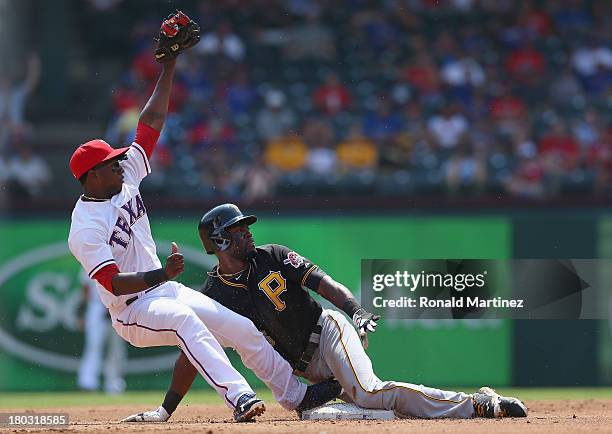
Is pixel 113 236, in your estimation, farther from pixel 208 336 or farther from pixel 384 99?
pixel 384 99

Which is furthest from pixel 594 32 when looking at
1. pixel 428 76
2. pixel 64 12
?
pixel 64 12

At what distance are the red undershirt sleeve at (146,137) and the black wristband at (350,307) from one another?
5.24 ft

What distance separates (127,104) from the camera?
1278 cm

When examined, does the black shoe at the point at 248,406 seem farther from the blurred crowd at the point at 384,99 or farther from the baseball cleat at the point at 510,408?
the blurred crowd at the point at 384,99

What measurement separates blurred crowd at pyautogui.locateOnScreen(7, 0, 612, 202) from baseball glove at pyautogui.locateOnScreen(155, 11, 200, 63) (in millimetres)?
3829

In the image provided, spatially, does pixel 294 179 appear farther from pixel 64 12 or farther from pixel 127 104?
pixel 64 12

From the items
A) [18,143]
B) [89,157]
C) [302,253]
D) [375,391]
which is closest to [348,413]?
[375,391]

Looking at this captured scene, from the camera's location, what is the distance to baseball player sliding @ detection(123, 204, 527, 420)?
6.23 metres

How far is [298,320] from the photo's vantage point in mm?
6445

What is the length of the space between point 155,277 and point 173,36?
193cm

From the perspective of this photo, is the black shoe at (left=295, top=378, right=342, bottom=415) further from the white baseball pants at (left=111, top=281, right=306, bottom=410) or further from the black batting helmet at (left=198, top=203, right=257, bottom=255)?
the black batting helmet at (left=198, top=203, right=257, bottom=255)

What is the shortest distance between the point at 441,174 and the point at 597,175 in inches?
62.0

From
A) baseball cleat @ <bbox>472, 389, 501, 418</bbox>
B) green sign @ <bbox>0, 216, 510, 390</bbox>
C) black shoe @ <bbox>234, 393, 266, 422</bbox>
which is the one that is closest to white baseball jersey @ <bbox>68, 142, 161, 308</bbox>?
black shoe @ <bbox>234, 393, 266, 422</bbox>

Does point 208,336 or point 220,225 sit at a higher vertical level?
point 220,225
